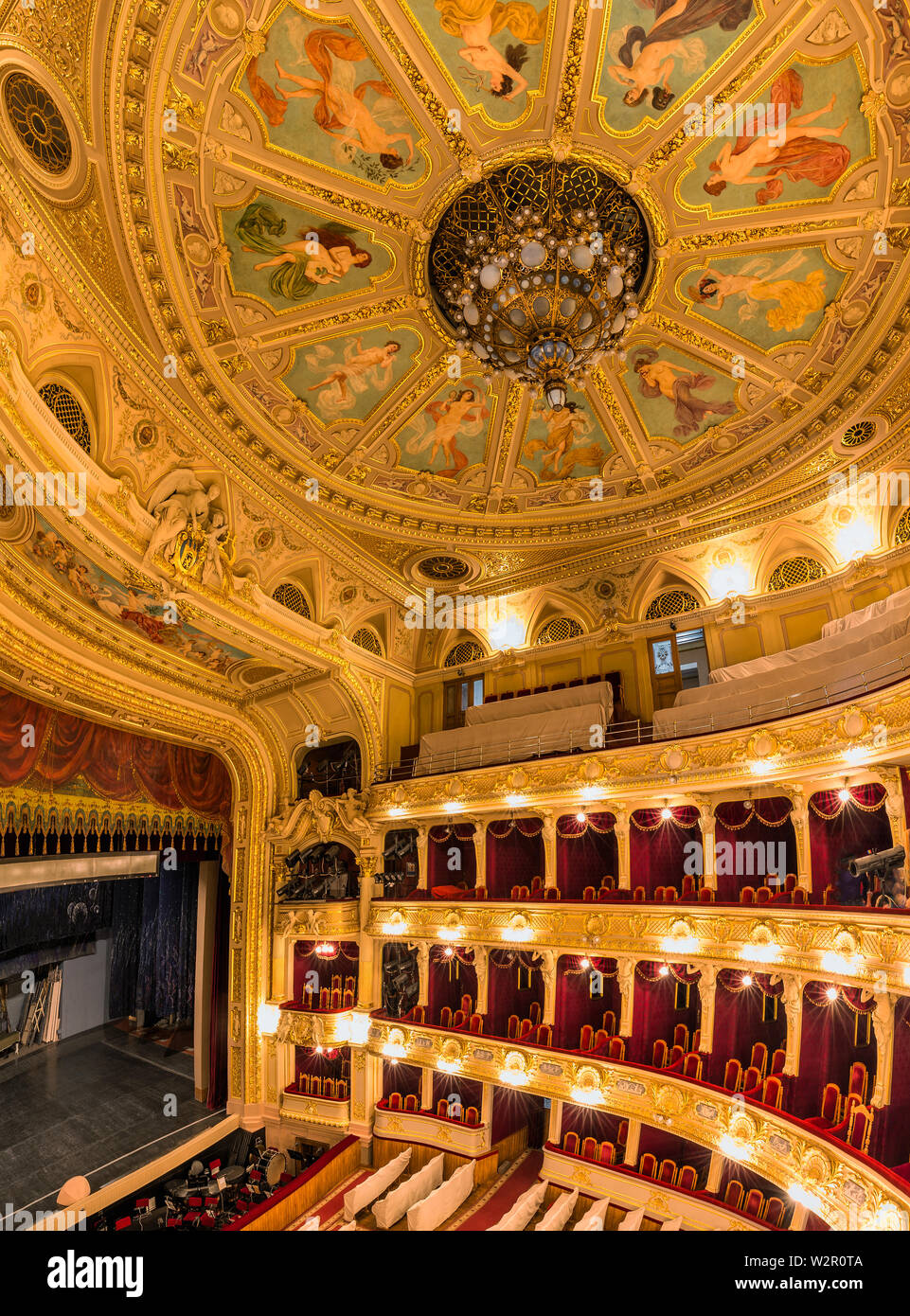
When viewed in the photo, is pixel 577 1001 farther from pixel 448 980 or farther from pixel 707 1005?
pixel 448 980

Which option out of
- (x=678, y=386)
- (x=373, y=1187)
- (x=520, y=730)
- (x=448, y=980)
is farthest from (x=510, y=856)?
(x=678, y=386)

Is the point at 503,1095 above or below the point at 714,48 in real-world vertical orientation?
below

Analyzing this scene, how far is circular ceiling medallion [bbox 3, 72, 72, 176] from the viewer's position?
852cm

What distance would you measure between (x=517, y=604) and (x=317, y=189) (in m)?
11.8

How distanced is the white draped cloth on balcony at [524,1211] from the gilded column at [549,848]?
229 inches

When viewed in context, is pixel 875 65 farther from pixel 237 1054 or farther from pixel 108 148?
pixel 237 1054

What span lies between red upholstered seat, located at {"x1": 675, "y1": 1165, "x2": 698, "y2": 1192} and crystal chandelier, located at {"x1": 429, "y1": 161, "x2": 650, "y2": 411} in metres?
14.3

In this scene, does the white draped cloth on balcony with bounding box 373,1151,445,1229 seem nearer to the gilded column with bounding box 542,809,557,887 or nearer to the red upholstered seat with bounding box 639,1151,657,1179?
the red upholstered seat with bounding box 639,1151,657,1179

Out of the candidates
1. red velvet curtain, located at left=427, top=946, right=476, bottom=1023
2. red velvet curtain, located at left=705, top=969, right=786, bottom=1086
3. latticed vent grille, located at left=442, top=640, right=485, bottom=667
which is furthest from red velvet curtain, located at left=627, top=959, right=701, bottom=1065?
latticed vent grille, located at left=442, top=640, right=485, bottom=667

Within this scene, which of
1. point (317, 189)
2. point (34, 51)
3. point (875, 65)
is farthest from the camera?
point (317, 189)

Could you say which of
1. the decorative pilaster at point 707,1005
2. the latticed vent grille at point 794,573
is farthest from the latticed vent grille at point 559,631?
the decorative pilaster at point 707,1005

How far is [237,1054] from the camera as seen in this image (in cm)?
1953

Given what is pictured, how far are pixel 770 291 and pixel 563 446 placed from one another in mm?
5065

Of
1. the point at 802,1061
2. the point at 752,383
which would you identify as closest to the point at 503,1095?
the point at 802,1061
